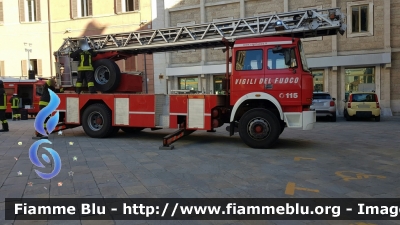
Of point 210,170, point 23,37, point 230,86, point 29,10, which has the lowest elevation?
point 210,170

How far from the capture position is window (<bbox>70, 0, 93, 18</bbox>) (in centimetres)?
2740

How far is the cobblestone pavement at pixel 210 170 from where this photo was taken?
4797mm

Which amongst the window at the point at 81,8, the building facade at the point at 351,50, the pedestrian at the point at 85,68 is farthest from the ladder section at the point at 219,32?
the window at the point at 81,8

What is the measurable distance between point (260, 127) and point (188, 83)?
1765cm

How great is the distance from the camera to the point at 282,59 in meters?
8.11

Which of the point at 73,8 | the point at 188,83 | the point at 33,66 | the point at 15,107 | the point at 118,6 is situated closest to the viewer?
the point at 15,107

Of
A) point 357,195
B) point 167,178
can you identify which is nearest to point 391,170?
point 357,195

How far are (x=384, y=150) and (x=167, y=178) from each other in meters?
5.95

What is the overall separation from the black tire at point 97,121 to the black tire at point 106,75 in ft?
2.11

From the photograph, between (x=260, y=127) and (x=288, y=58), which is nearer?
(x=288, y=58)

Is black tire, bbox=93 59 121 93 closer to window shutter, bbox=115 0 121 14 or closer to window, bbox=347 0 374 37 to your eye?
window, bbox=347 0 374 37

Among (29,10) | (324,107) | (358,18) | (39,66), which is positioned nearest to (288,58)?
(324,107)

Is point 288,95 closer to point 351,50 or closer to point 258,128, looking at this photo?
point 258,128

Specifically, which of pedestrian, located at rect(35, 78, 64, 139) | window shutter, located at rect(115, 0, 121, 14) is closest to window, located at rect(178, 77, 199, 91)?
window shutter, located at rect(115, 0, 121, 14)
